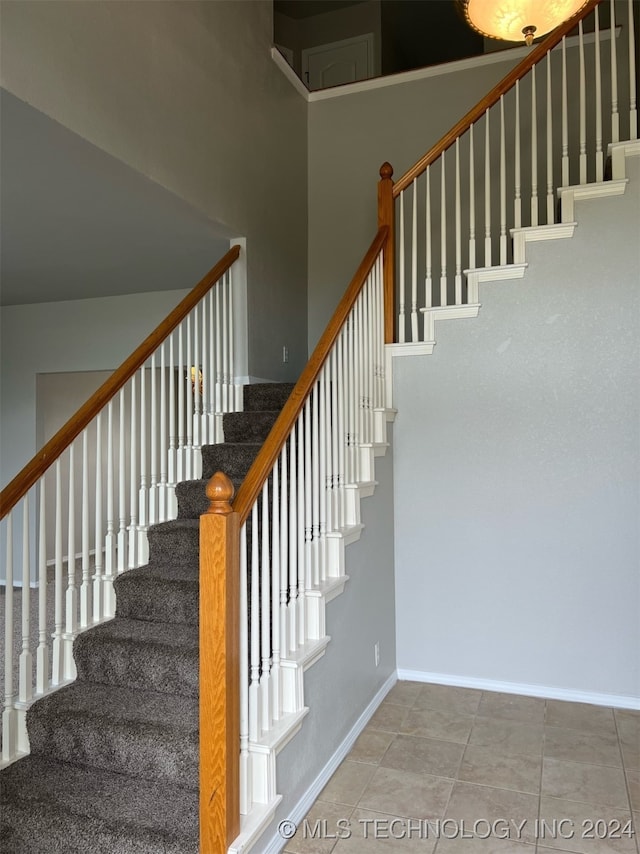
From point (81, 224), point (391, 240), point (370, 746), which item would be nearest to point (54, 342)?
point (81, 224)

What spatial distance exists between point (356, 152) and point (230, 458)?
10.3 feet

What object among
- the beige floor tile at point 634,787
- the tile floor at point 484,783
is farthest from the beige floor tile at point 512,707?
the beige floor tile at point 634,787

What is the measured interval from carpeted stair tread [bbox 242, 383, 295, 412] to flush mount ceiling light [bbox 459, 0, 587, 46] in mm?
2264

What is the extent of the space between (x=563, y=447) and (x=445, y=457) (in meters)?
0.66

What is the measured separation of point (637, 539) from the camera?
323 cm

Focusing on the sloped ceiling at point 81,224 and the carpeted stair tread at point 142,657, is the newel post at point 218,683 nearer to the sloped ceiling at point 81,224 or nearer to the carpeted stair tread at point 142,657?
the carpeted stair tread at point 142,657

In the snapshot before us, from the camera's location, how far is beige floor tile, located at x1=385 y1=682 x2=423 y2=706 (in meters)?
3.33

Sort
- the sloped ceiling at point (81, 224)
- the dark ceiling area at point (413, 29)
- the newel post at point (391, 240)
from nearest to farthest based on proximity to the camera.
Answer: the sloped ceiling at point (81, 224) → the newel post at point (391, 240) → the dark ceiling area at point (413, 29)

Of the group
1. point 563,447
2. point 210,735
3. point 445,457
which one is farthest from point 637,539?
point 210,735

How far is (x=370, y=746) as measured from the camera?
112 inches

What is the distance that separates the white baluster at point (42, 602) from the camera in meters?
2.40

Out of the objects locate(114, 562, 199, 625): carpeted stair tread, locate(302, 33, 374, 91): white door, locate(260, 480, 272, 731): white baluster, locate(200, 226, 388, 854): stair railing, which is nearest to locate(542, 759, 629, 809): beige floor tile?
locate(200, 226, 388, 854): stair railing

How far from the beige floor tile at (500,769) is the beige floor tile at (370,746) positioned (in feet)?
1.22

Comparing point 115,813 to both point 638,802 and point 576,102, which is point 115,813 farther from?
point 576,102
